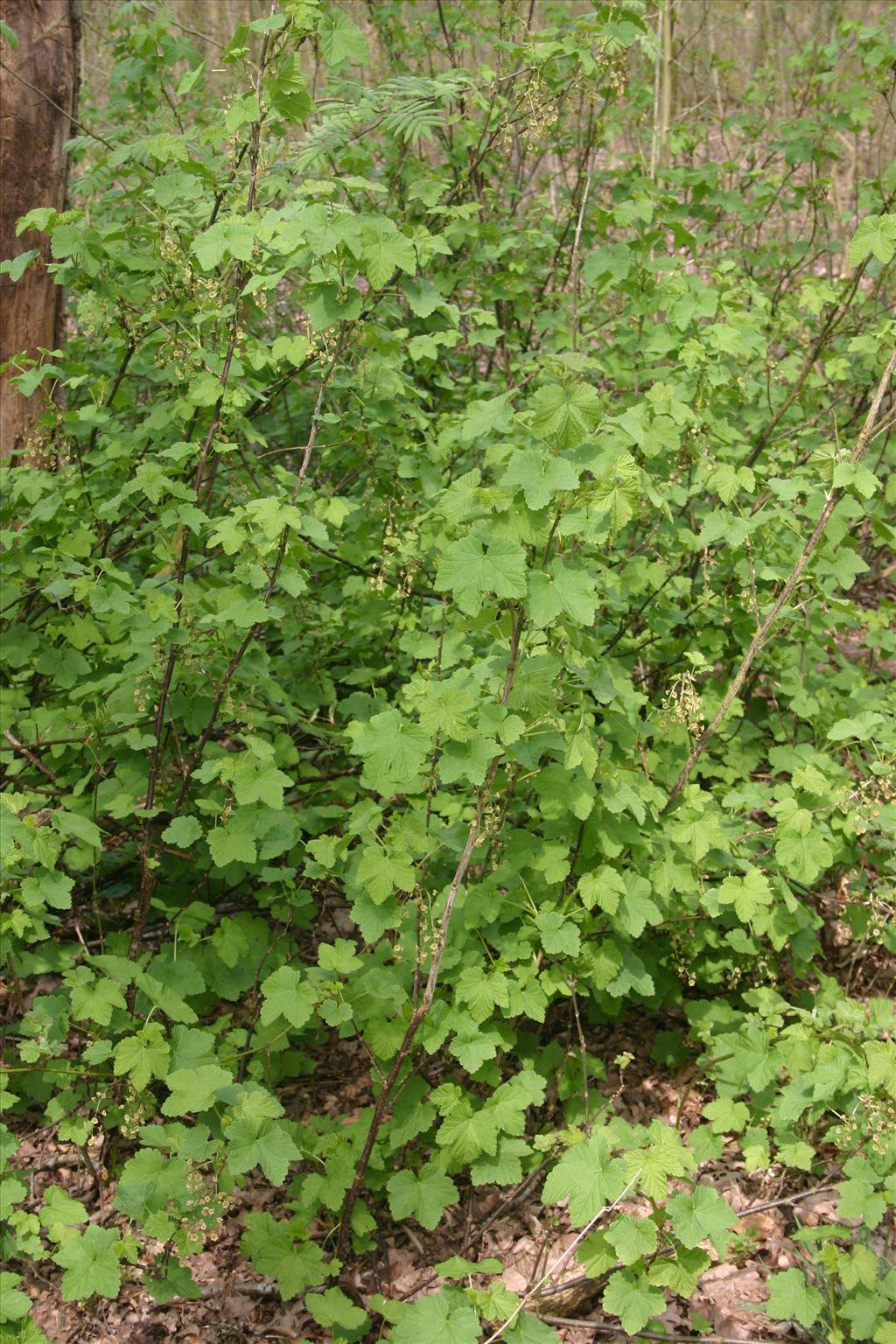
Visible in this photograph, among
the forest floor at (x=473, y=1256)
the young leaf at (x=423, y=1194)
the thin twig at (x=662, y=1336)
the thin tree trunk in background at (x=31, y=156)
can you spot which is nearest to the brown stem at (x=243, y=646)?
the forest floor at (x=473, y=1256)

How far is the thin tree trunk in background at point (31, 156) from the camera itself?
3.84 meters

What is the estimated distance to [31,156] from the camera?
3.91 m

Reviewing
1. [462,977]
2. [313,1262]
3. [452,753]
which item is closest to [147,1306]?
[313,1262]

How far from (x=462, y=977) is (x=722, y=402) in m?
2.30

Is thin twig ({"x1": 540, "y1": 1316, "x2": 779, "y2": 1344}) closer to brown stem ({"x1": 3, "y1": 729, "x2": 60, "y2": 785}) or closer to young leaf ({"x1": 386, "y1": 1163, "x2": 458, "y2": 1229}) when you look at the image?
young leaf ({"x1": 386, "y1": 1163, "x2": 458, "y2": 1229})

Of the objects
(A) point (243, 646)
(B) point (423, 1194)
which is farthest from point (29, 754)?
(B) point (423, 1194)

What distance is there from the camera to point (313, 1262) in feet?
8.33

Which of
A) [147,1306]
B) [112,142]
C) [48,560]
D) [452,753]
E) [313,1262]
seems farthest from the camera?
[112,142]

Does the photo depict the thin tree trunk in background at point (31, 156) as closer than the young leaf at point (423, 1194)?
No

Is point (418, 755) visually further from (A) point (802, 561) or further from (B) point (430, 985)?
(A) point (802, 561)

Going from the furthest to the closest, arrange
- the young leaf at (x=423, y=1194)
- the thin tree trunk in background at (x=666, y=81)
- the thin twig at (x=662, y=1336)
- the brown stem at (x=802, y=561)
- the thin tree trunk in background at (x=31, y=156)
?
1. the thin tree trunk in background at (x=666, y=81)
2. the thin tree trunk in background at (x=31, y=156)
3. the brown stem at (x=802, y=561)
4. the young leaf at (x=423, y=1194)
5. the thin twig at (x=662, y=1336)

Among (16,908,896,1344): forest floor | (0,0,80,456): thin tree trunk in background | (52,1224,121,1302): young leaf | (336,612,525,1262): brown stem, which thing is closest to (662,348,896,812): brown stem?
(336,612,525,1262): brown stem

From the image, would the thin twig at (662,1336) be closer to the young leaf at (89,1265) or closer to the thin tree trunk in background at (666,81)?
the young leaf at (89,1265)

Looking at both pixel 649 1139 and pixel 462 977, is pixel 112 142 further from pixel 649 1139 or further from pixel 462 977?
pixel 649 1139
